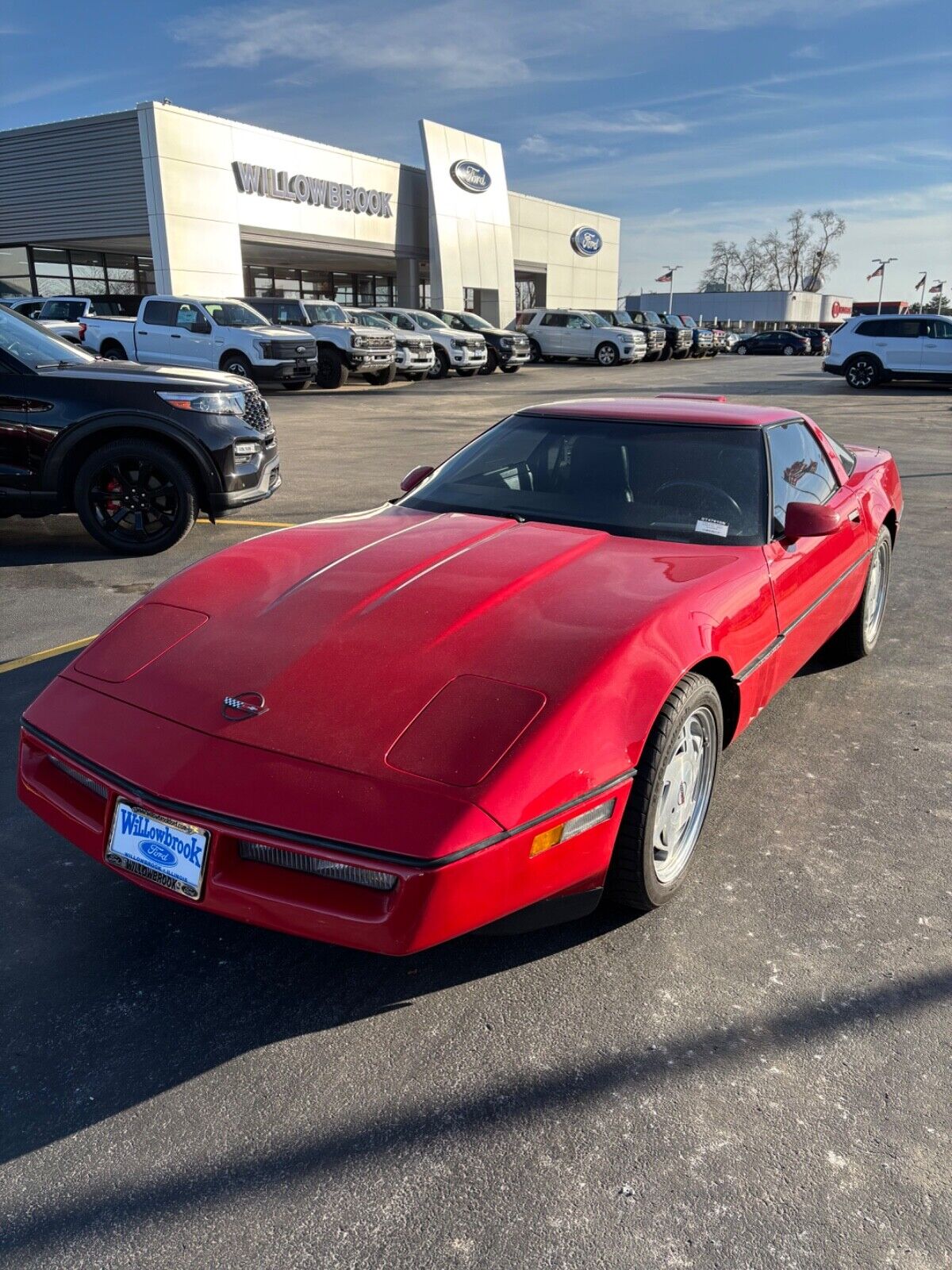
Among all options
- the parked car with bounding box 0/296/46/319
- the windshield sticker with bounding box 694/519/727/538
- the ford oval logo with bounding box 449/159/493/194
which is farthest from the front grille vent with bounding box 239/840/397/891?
the ford oval logo with bounding box 449/159/493/194

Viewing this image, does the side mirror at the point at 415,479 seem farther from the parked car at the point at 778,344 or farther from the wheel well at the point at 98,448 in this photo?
the parked car at the point at 778,344

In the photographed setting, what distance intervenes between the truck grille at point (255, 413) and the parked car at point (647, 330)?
28.7 meters

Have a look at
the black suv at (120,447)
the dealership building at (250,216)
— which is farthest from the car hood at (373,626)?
the dealership building at (250,216)

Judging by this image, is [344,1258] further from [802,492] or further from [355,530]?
[802,492]

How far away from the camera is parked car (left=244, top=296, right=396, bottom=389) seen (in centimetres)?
2117

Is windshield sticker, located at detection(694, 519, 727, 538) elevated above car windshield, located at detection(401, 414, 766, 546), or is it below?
below

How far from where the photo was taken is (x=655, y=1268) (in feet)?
5.78

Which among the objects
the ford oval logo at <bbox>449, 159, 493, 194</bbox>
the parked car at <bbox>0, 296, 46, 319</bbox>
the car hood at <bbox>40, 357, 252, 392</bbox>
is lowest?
the car hood at <bbox>40, 357, 252, 392</bbox>

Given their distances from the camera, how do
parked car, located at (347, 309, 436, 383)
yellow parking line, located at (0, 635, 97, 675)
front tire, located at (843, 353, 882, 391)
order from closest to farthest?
yellow parking line, located at (0, 635, 97, 675)
parked car, located at (347, 309, 436, 383)
front tire, located at (843, 353, 882, 391)

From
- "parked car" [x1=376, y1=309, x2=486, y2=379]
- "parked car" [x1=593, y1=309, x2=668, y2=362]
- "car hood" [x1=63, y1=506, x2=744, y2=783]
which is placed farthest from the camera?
"parked car" [x1=593, y1=309, x2=668, y2=362]

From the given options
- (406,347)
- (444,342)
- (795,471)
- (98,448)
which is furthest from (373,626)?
(444,342)

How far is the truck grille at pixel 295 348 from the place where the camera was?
19.0 metres

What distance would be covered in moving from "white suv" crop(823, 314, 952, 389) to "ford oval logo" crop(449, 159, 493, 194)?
18.8 metres

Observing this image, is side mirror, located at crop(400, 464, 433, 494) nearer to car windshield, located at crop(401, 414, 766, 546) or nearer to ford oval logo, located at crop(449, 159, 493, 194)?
car windshield, located at crop(401, 414, 766, 546)
